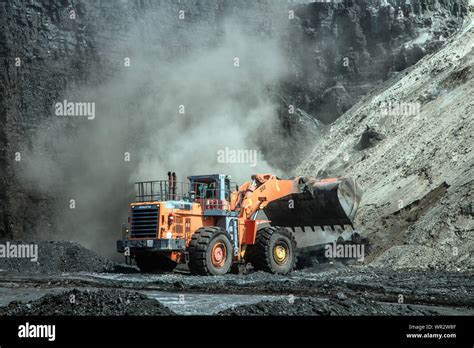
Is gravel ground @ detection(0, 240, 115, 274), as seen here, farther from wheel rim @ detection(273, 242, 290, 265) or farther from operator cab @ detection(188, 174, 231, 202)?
wheel rim @ detection(273, 242, 290, 265)

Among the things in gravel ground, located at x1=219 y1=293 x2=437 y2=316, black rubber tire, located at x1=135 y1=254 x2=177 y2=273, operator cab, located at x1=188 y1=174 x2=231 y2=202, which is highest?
operator cab, located at x1=188 y1=174 x2=231 y2=202

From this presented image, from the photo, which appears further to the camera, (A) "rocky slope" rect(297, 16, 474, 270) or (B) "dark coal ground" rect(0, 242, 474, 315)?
(A) "rocky slope" rect(297, 16, 474, 270)

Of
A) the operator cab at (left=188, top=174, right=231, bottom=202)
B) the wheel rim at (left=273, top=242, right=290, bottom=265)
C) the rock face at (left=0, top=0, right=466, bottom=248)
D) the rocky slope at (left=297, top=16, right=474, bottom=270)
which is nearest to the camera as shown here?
the operator cab at (left=188, top=174, right=231, bottom=202)

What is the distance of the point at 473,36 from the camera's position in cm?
3400

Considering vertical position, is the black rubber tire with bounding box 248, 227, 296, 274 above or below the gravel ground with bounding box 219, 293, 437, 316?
above

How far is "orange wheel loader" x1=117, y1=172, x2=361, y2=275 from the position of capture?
18.6 m

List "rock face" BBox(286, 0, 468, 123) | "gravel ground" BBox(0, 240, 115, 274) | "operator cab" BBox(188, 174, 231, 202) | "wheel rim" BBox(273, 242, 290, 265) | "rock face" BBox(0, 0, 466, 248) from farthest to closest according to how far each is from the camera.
→ "rock face" BBox(286, 0, 468, 123) → "rock face" BBox(0, 0, 466, 248) → "gravel ground" BBox(0, 240, 115, 274) → "wheel rim" BBox(273, 242, 290, 265) → "operator cab" BBox(188, 174, 231, 202)

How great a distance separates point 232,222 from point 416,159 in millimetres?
9836

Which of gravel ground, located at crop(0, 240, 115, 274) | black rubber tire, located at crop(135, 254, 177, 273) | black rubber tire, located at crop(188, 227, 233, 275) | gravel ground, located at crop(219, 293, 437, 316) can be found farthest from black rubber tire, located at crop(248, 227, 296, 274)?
gravel ground, located at crop(219, 293, 437, 316)

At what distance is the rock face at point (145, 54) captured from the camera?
3581cm

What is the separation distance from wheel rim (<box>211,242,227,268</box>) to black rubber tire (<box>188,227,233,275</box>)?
0.26 feet

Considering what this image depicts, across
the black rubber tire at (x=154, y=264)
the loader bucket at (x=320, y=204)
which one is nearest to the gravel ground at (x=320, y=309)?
the black rubber tire at (x=154, y=264)
